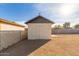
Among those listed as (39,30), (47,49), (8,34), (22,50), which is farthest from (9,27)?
(47,49)

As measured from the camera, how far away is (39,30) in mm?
10414

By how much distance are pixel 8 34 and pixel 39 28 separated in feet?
7.06

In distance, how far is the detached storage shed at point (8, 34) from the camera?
8.58 meters

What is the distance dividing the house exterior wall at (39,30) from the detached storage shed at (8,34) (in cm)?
56

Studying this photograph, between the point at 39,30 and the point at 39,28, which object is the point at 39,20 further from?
the point at 39,30

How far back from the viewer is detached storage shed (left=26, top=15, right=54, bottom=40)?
33.8 ft

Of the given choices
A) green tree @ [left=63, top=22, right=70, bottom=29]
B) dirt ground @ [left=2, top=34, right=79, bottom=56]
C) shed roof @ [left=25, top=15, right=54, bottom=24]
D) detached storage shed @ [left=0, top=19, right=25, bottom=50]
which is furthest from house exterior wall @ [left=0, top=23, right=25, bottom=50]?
green tree @ [left=63, top=22, right=70, bottom=29]

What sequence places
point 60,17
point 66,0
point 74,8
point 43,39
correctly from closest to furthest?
point 66,0, point 74,8, point 60,17, point 43,39

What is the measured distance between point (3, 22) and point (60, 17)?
3009mm

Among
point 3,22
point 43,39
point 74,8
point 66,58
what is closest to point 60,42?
point 43,39

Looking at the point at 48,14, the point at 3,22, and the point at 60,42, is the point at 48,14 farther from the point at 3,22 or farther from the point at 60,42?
the point at 3,22

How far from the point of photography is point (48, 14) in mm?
9359

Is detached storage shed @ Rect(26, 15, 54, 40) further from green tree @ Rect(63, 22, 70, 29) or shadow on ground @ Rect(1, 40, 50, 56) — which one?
shadow on ground @ Rect(1, 40, 50, 56)

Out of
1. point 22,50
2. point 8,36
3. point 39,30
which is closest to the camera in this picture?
point 22,50
